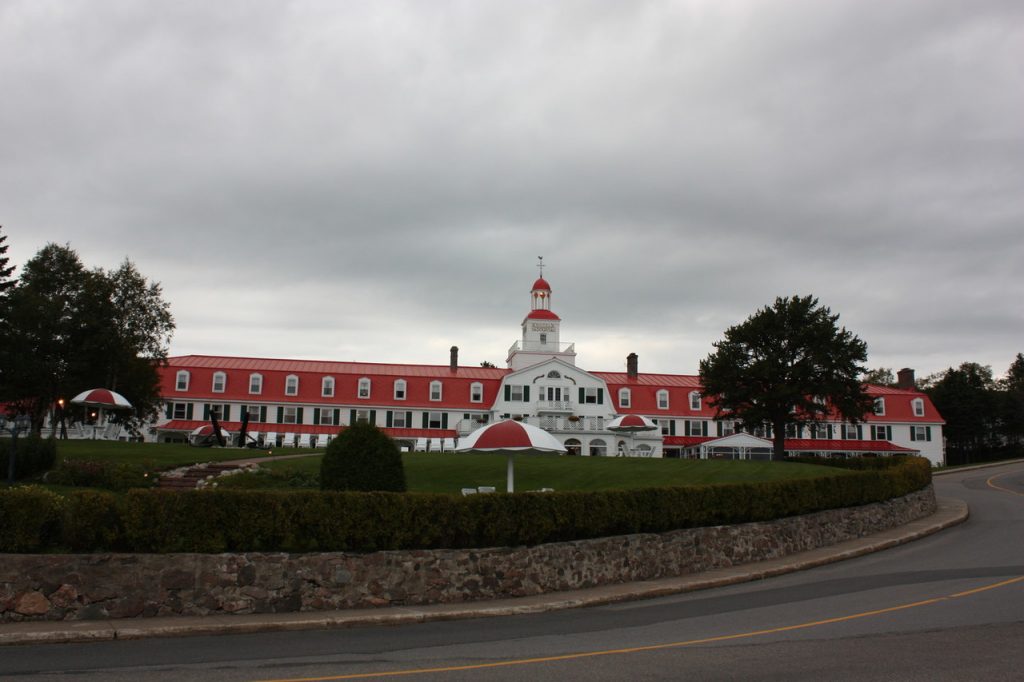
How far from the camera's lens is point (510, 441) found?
69.4ft

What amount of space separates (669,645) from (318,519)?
667 cm

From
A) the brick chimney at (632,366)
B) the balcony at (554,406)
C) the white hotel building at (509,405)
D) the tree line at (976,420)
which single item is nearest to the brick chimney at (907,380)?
the tree line at (976,420)

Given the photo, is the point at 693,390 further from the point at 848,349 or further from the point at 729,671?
the point at 729,671

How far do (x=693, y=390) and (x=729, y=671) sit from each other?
65.3 m

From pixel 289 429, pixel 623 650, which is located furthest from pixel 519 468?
pixel 289 429

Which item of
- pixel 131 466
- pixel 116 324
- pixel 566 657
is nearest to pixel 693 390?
pixel 116 324

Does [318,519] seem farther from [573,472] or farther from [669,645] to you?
[573,472]

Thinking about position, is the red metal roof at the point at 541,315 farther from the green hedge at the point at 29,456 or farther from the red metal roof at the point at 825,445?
the green hedge at the point at 29,456

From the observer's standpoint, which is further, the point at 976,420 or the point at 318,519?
the point at 976,420

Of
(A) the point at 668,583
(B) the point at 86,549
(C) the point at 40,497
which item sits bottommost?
(A) the point at 668,583

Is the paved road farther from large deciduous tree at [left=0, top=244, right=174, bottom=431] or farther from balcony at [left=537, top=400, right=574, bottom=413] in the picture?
balcony at [left=537, top=400, right=574, bottom=413]

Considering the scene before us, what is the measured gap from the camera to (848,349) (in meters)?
55.7

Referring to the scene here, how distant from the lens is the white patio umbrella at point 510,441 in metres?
21.1

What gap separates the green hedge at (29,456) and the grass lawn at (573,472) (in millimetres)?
7474
